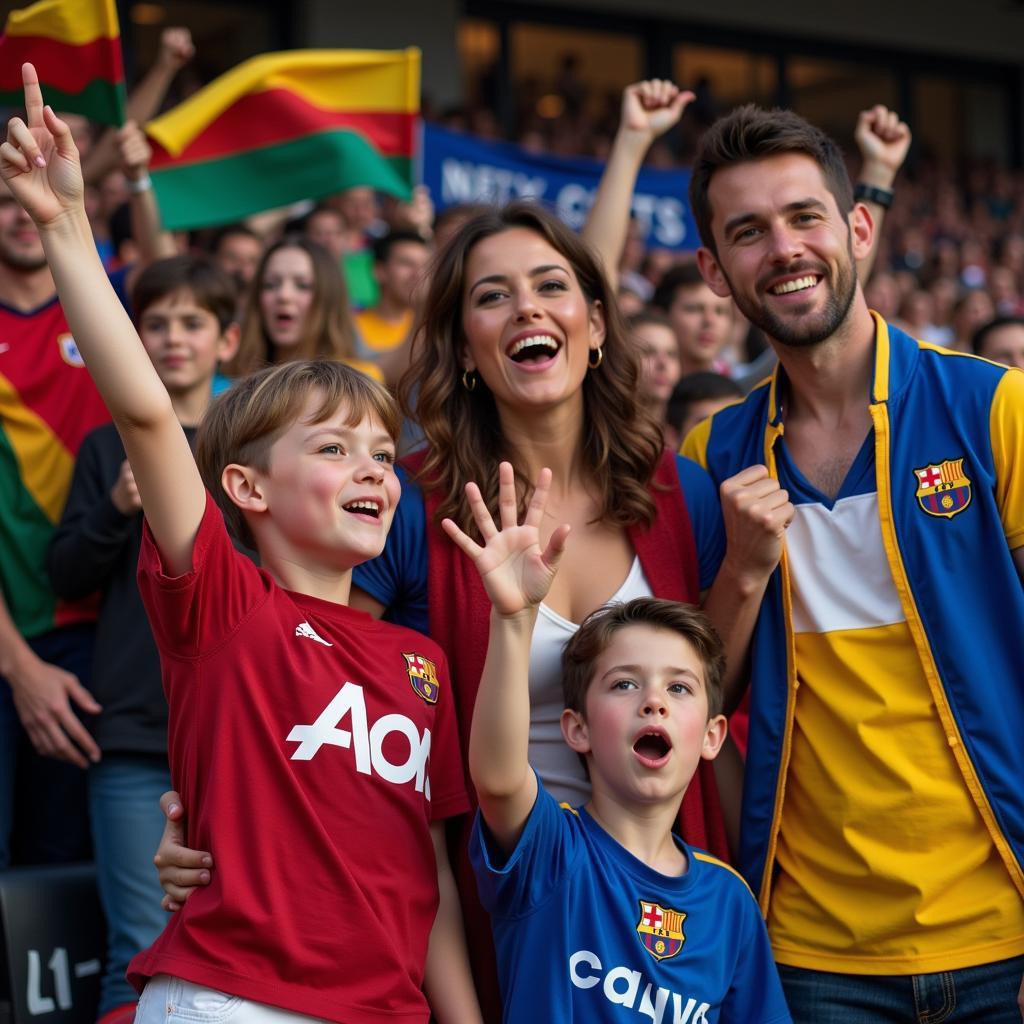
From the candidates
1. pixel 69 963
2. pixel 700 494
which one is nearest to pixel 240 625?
pixel 700 494

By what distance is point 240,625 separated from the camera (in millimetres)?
2438

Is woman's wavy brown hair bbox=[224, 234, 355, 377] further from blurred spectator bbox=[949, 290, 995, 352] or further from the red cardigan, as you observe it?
blurred spectator bbox=[949, 290, 995, 352]

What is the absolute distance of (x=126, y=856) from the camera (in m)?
3.57

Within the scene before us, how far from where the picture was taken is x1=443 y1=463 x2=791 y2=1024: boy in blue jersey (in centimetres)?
238

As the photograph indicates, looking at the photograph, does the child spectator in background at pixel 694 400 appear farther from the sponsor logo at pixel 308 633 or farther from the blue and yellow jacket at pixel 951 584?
the sponsor logo at pixel 308 633

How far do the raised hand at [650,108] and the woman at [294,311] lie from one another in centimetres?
120

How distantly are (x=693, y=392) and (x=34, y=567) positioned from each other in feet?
7.15

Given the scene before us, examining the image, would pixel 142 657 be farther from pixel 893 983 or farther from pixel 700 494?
pixel 893 983

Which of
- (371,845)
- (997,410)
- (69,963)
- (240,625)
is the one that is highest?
(997,410)

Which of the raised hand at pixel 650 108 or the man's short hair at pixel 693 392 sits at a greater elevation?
the raised hand at pixel 650 108

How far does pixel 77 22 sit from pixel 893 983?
12.9ft

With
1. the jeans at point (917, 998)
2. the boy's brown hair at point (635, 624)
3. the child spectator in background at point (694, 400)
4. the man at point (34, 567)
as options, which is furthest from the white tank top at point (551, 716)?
the child spectator in background at point (694, 400)

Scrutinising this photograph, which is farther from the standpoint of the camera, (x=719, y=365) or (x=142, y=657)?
(x=719, y=365)

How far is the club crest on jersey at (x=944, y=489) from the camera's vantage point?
8.79 ft
